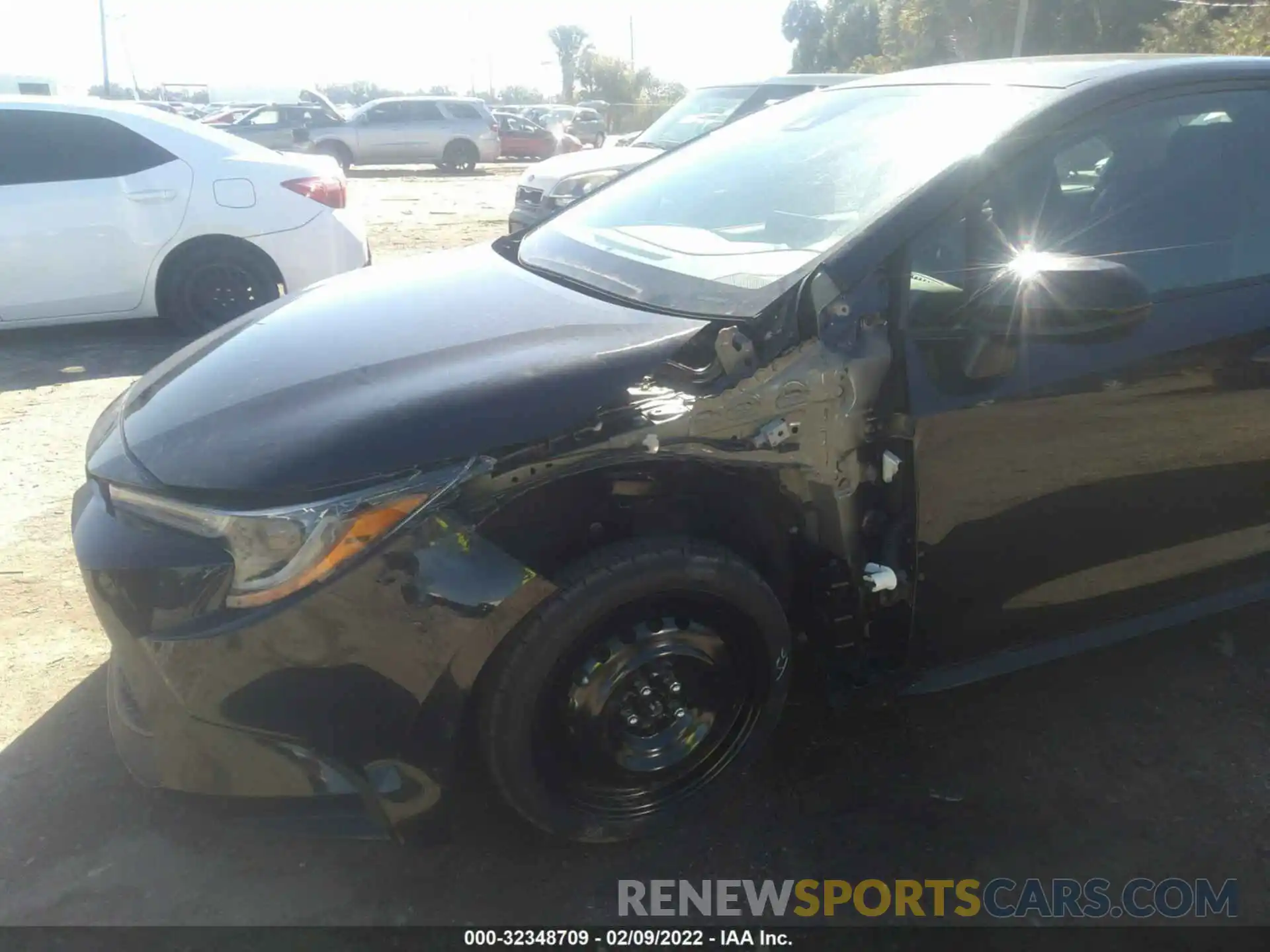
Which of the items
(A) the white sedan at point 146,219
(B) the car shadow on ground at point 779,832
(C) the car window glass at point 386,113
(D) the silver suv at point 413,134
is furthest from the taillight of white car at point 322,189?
(C) the car window glass at point 386,113

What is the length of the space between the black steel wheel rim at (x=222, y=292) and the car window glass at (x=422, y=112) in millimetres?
17466

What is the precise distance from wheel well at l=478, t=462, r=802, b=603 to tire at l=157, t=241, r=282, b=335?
4.93 m

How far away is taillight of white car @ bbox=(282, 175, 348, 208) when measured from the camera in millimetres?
6254

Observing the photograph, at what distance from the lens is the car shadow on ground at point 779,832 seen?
7.13 feet

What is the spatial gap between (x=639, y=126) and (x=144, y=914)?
4598 centimetres

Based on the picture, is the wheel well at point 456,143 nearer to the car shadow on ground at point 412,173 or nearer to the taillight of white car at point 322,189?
the car shadow on ground at point 412,173

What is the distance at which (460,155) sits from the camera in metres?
22.7

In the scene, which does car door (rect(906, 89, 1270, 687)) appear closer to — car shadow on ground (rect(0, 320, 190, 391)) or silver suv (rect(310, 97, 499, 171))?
car shadow on ground (rect(0, 320, 190, 391))

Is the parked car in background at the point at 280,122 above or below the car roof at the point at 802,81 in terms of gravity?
above

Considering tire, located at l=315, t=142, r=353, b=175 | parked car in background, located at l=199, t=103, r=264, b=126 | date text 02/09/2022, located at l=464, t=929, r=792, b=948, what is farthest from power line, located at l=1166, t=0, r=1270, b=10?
date text 02/09/2022, located at l=464, t=929, r=792, b=948

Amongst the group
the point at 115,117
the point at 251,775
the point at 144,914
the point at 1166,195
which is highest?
the point at 115,117

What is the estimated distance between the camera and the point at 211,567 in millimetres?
1882

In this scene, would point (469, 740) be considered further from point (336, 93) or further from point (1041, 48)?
point (336, 93)

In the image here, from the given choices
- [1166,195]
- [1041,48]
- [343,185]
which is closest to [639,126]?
[1041,48]
